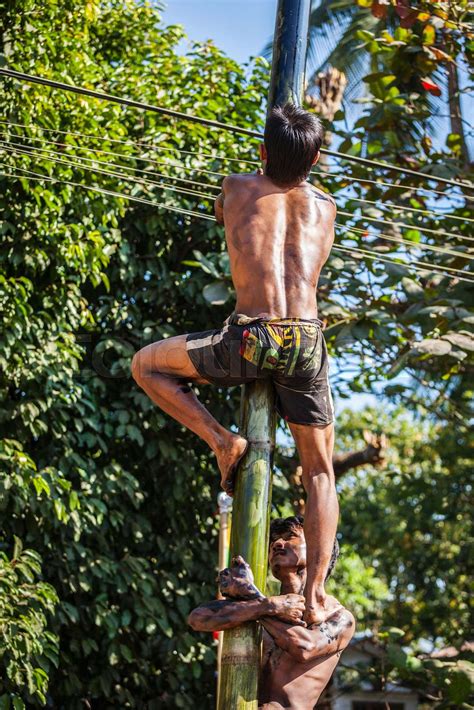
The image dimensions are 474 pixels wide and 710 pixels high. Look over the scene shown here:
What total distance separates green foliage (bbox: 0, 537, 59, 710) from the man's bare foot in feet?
11.5

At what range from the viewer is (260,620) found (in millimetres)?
3580

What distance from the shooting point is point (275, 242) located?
3.90 meters

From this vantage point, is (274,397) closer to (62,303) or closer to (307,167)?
(307,167)

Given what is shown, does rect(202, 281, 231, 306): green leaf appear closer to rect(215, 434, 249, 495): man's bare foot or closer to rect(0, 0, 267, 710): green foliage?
rect(0, 0, 267, 710): green foliage

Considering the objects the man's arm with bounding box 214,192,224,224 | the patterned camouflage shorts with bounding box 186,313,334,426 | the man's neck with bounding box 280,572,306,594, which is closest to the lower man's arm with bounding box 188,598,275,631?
the man's neck with bounding box 280,572,306,594

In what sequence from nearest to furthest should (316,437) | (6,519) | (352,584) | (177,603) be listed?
(316,437), (6,519), (177,603), (352,584)

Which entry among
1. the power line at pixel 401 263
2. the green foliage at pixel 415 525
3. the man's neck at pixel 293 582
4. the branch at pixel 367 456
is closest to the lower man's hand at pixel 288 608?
the man's neck at pixel 293 582

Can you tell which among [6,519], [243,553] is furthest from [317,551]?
[6,519]

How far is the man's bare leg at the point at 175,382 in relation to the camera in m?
3.82

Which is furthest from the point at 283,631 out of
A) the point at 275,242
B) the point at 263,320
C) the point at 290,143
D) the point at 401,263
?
the point at 401,263

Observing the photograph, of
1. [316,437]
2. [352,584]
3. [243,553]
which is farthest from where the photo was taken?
[352,584]

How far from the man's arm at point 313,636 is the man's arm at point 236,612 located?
59 mm

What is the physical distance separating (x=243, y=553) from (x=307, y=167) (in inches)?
58.6

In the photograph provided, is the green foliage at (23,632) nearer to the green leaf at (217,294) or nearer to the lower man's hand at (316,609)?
the green leaf at (217,294)
